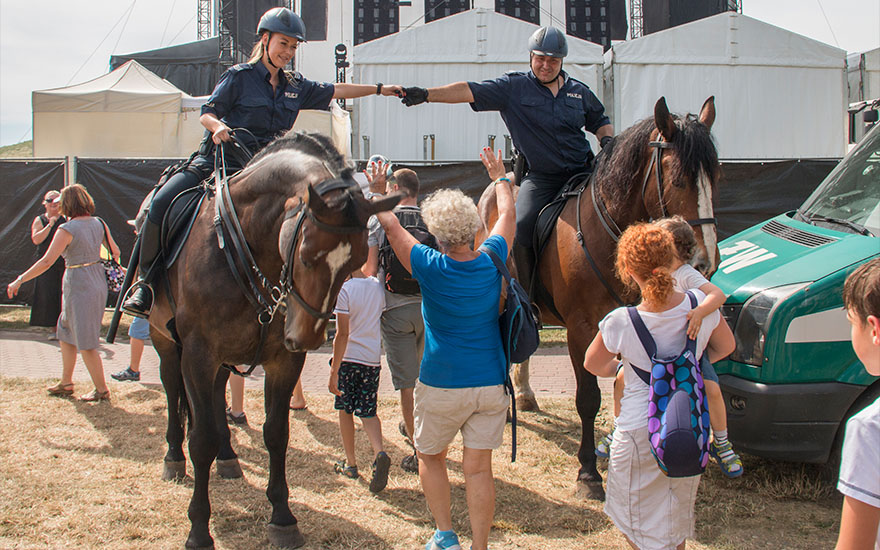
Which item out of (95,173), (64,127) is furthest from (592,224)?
(64,127)

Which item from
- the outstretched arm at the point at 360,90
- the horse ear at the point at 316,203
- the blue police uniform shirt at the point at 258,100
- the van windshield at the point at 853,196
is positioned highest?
the outstretched arm at the point at 360,90

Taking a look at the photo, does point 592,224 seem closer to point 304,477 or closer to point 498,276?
point 498,276

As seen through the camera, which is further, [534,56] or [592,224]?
[534,56]

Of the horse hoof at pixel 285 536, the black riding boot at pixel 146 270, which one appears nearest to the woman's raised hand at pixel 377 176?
the black riding boot at pixel 146 270

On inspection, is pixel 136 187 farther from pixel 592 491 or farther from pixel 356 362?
pixel 592 491

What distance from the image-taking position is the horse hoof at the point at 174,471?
501 cm

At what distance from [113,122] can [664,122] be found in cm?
1600

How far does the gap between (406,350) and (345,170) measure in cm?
214

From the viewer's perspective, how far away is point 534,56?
5.39m

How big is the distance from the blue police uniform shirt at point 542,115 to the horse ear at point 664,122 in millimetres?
1115

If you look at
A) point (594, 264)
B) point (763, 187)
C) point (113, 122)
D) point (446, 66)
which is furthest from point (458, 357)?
point (113, 122)

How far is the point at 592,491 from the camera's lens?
460 centimetres

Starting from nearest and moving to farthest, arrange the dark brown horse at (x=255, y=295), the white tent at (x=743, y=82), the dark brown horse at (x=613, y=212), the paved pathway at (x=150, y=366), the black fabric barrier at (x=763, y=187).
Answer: the dark brown horse at (x=255, y=295) → the dark brown horse at (x=613, y=212) → the paved pathway at (x=150, y=366) → the black fabric barrier at (x=763, y=187) → the white tent at (x=743, y=82)

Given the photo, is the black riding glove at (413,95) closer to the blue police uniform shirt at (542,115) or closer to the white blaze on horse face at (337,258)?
the blue police uniform shirt at (542,115)
